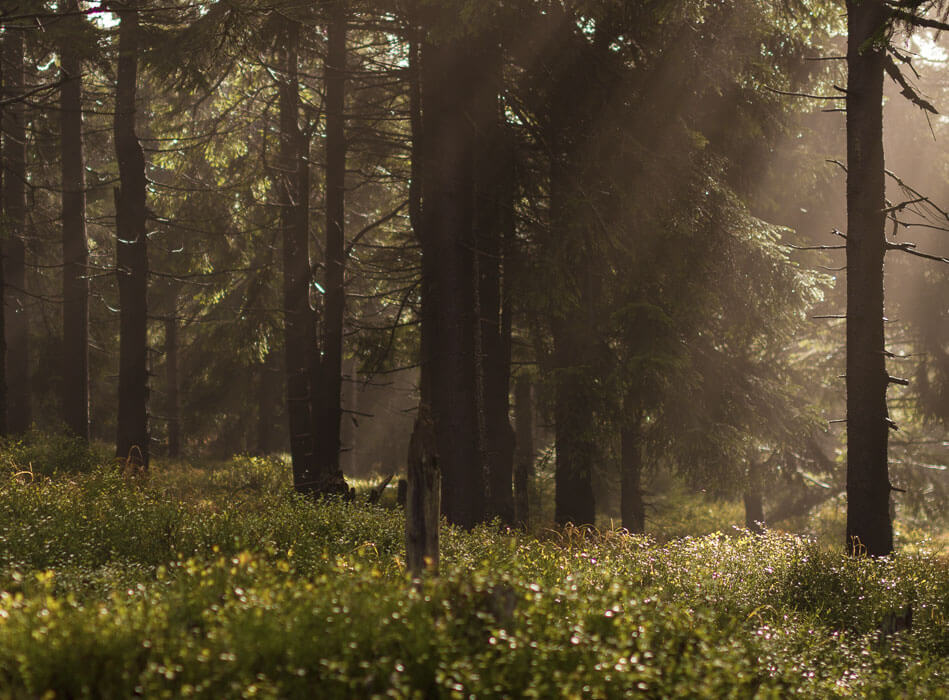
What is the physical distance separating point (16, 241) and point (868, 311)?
1881cm

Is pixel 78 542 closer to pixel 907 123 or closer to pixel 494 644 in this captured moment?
pixel 494 644

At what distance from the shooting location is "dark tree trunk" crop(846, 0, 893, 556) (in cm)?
978

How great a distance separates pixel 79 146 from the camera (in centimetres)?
1681

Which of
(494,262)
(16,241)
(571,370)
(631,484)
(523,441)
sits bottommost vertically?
(631,484)

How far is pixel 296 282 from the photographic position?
1470 cm

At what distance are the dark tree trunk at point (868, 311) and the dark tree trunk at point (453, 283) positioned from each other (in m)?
5.15

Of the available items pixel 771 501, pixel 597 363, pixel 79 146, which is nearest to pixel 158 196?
pixel 79 146

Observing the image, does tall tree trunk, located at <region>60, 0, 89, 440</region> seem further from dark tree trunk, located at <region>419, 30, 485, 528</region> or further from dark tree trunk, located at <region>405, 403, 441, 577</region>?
dark tree trunk, located at <region>405, 403, 441, 577</region>

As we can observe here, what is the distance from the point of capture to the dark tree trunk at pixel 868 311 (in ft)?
32.1

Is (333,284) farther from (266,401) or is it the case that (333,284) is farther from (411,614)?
(266,401)

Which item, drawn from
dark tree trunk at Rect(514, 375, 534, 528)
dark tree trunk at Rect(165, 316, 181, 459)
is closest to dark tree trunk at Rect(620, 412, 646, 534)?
dark tree trunk at Rect(514, 375, 534, 528)

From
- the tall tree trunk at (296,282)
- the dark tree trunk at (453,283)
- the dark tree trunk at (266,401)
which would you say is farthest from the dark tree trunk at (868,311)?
the dark tree trunk at (266,401)

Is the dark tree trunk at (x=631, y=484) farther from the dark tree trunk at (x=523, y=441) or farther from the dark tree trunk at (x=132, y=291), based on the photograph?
the dark tree trunk at (x=132, y=291)

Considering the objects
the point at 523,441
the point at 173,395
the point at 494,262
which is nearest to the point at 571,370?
the point at 494,262
